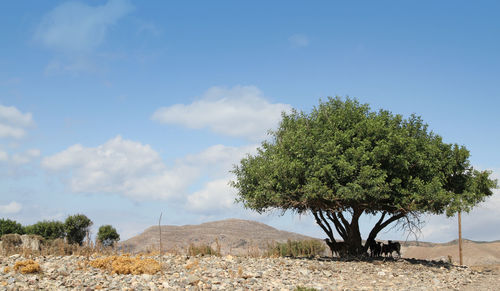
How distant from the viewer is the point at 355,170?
2461cm

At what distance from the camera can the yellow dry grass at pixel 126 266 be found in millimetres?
17469

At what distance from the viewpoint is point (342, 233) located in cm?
3117

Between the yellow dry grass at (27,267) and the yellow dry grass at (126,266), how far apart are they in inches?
89.2

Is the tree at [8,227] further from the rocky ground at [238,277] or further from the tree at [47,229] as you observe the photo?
the rocky ground at [238,277]

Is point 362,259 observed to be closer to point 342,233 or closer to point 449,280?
point 342,233

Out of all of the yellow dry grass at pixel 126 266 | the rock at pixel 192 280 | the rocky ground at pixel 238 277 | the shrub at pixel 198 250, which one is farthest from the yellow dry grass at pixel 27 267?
the shrub at pixel 198 250

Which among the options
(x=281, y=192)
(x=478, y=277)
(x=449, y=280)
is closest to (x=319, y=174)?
(x=281, y=192)

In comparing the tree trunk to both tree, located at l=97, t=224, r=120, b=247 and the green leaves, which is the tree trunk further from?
tree, located at l=97, t=224, r=120, b=247

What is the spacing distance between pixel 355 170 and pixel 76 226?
150 feet

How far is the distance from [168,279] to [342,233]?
17689 millimetres

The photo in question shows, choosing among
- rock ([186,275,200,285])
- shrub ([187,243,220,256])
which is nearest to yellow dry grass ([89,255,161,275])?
rock ([186,275,200,285])

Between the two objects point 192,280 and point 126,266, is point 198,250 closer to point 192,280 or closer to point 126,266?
point 126,266

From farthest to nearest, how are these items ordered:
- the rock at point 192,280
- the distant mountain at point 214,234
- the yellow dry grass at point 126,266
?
1. the distant mountain at point 214,234
2. the yellow dry grass at point 126,266
3. the rock at point 192,280

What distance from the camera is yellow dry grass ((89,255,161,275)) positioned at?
57.3 feet
